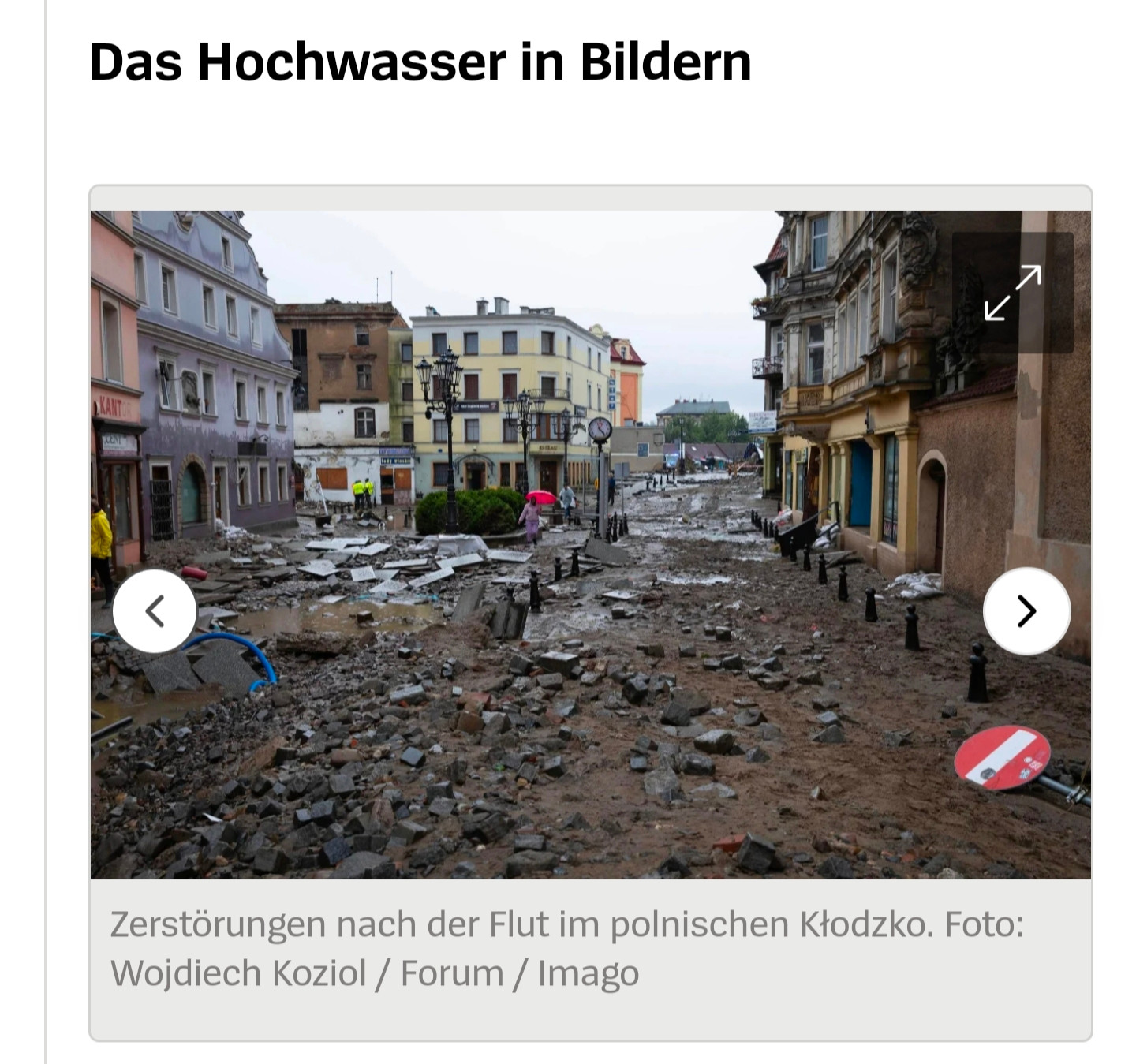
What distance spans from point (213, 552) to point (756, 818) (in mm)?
3435

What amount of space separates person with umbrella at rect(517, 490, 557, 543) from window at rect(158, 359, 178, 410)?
13.5m

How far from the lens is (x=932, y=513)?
6.65 metres

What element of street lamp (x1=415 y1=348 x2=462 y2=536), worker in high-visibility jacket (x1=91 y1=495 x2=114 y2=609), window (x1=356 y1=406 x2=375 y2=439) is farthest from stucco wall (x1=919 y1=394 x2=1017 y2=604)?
street lamp (x1=415 y1=348 x2=462 y2=536)

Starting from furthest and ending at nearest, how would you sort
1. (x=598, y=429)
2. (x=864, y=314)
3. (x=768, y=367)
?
(x=768, y=367), (x=864, y=314), (x=598, y=429)

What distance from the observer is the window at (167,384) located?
3824 mm

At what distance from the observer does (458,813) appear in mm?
3742

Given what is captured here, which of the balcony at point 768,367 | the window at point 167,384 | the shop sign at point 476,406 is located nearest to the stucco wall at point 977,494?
the window at point 167,384

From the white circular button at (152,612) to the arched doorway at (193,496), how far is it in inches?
54.9

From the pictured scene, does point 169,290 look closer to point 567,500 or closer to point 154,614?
point 154,614

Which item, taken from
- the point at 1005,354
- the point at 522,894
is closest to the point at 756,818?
the point at 522,894

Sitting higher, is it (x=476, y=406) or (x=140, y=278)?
(x=476, y=406)

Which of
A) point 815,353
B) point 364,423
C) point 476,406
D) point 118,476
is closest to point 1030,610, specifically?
point 118,476

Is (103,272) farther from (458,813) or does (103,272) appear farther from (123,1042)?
(458,813)

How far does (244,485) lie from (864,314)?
10.6 meters
